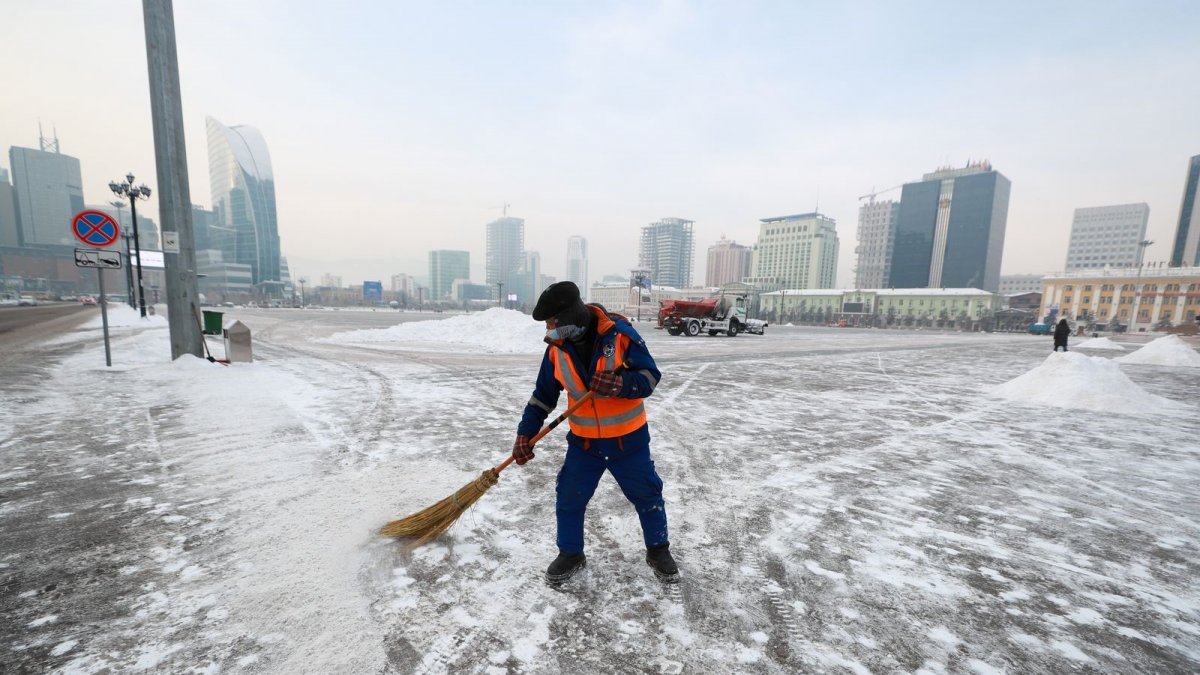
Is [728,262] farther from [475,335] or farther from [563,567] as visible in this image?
[563,567]

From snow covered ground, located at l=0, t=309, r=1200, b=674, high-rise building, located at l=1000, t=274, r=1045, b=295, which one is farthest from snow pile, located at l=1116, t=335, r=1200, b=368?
high-rise building, located at l=1000, t=274, r=1045, b=295

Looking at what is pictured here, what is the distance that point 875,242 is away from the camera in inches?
6275

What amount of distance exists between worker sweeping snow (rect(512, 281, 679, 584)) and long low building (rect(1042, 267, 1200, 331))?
9347 cm

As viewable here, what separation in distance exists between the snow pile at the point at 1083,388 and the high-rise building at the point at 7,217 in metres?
184

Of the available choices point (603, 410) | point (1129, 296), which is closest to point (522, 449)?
point (603, 410)

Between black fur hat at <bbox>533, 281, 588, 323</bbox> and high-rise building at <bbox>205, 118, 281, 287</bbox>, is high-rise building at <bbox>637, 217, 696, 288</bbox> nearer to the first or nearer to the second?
high-rise building at <bbox>205, 118, 281, 287</bbox>

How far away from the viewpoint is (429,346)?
14789mm

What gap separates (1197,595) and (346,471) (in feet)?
19.7

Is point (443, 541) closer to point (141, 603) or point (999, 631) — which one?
point (141, 603)

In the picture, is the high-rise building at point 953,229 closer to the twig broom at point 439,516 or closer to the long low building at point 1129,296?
the long low building at point 1129,296

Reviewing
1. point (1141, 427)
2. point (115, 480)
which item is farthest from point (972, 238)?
point (115, 480)

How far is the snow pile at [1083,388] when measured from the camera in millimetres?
7504

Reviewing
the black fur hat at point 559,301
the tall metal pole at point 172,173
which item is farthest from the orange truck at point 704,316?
the black fur hat at point 559,301

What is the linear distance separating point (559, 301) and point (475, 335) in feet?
48.2
